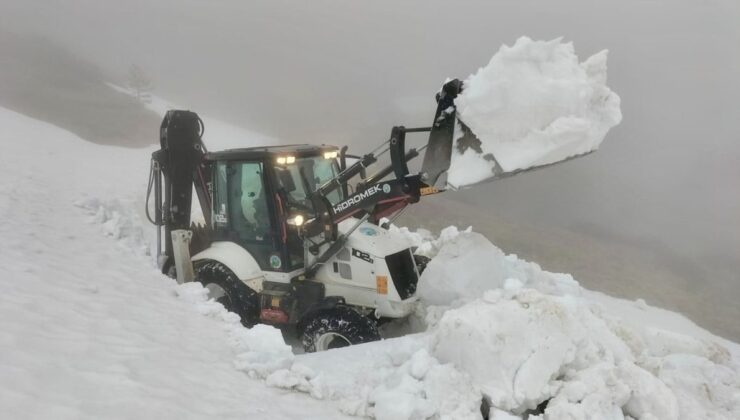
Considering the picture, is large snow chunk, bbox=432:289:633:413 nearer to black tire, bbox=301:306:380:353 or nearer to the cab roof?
black tire, bbox=301:306:380:353

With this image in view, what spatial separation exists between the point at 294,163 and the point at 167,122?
2105 millimetres

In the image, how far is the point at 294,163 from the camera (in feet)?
21.4

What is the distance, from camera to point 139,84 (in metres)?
44.2

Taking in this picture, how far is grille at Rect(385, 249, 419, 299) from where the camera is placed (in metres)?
6.10

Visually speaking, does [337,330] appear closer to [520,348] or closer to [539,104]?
[520,348]

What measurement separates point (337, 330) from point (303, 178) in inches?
84.6

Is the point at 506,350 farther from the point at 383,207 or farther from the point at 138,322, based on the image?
the point at 138,322

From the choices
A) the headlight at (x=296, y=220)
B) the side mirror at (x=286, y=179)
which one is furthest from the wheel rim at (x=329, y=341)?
the side mirror at (x=286, y=179)

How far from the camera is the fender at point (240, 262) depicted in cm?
655

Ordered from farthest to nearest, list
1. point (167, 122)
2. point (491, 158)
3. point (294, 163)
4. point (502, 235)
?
1. point (502, 235)
2. point (167, 122)
3. point (294, 163)
4. point (491, 158)

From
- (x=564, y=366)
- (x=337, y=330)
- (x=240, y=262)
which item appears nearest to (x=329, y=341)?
(x=337, y=330)

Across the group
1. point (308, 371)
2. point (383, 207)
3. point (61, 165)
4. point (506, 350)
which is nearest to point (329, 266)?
point (383, 207)

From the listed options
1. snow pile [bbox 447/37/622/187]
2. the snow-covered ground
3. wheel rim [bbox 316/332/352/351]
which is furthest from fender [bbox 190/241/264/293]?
snow pile [bbox 447/37/622/187]

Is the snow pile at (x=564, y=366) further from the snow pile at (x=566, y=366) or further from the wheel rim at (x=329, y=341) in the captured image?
the wheel rim at (x=329, y=341)
